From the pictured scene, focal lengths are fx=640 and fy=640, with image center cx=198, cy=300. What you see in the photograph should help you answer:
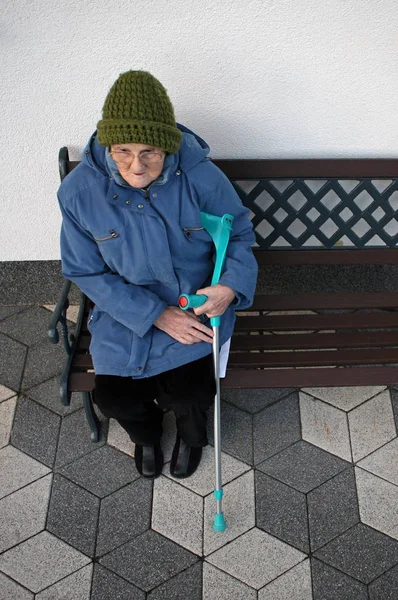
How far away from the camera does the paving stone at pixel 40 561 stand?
2801mm

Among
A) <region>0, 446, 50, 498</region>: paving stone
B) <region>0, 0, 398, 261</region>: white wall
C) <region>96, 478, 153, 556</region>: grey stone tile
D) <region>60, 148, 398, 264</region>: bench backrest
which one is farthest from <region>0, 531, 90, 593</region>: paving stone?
<region>0, 0, 398, 261</region>: white wall

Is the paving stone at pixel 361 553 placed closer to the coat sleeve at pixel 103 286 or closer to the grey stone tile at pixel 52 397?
the coat sleeve at pixel 103 286

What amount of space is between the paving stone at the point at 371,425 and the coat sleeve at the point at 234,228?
38.2 inches

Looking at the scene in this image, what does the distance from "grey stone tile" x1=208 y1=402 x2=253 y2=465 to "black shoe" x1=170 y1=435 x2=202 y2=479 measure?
6.1 inches

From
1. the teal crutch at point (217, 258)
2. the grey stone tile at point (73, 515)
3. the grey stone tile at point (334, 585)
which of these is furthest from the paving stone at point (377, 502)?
the grey stone tile at point (73, 515)

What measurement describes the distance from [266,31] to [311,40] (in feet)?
0.65

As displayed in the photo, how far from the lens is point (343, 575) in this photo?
2.78 meters

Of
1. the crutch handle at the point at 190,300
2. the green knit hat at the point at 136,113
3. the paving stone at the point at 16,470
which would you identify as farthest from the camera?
the paving stone at the point at 16,470

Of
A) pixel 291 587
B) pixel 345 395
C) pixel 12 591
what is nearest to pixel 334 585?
pixel 291 587

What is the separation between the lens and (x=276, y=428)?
10.7 ft

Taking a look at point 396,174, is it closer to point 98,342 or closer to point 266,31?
point 266,31

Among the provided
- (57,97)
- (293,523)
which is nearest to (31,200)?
(57,97)

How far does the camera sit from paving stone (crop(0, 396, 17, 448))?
326 cm

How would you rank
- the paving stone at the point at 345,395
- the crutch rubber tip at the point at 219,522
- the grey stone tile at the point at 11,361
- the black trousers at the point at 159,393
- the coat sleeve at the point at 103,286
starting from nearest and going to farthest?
the coat sleeve at the point at 103,286 → the black trousers at the point at 159,393 → the crutch rubber tip at the point at 219,522 → the paving stone at the point at 345,395 → the grey stone tile at the point at 11,361
